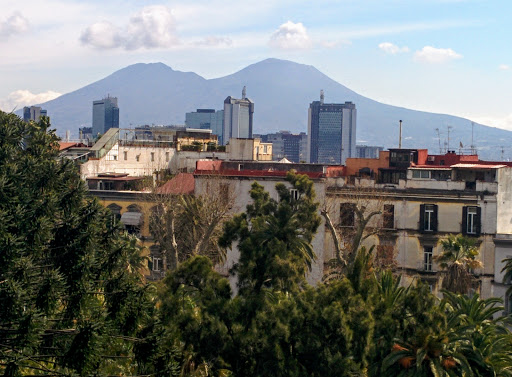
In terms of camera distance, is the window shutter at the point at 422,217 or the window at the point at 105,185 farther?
the window at the point at 105,185

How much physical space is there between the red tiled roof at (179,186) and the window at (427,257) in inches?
694

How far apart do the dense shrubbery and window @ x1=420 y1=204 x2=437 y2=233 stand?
3155 cm

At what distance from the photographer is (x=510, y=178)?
240 ft

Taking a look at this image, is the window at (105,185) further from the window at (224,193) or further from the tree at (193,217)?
the window at (224,193)

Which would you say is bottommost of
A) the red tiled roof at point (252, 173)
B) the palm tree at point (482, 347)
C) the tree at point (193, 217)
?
the palm tree at point (482, 347)

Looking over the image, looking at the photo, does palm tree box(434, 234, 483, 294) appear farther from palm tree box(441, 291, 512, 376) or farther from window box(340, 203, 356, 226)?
palm tree box(441, 291, 512, 376)

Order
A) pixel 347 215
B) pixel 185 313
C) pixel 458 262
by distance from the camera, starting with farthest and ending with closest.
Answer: pixel 347 215 → pixel 458 262 → pixel 185 313

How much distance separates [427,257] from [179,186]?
1945 centimetres

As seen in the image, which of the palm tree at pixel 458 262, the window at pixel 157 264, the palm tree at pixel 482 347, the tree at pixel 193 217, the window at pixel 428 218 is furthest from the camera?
the window at pixel 157 264

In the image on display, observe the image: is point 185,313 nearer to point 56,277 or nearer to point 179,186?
point 56,277

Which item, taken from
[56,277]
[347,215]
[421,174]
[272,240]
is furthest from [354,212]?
[56,277]

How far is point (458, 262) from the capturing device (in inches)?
2515

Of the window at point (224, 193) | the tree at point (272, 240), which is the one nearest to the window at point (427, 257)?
the window at point (224, 193)

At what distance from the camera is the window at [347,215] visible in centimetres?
7296
